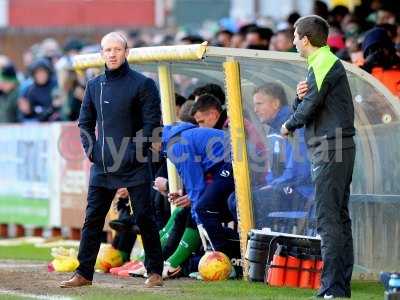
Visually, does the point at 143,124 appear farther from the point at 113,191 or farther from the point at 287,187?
the point at 287,187

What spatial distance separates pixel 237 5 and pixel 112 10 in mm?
20567

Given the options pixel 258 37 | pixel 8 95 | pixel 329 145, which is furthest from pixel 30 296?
pixel 8 95

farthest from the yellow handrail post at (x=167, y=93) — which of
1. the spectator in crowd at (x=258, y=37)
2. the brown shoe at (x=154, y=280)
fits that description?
the spectator in crowd at (x=258, y=37)

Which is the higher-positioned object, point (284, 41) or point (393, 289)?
point (284, 41)

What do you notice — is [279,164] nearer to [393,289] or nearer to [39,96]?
[393,289]

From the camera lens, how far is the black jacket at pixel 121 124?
41.3 ft

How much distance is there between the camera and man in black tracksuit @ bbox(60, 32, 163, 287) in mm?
12594

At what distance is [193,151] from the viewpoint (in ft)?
45.4

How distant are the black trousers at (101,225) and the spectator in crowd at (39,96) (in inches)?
404

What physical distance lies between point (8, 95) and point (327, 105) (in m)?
13.4

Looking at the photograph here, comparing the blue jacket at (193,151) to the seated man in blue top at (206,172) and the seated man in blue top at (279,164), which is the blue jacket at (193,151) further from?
the seated man in blue top at (279,164)

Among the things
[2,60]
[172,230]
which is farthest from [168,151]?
[2,60]

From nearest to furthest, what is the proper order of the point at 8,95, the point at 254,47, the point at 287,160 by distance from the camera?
the point at 287,160
the point at 254,47
the point at 8,95

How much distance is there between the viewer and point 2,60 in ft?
87.2
